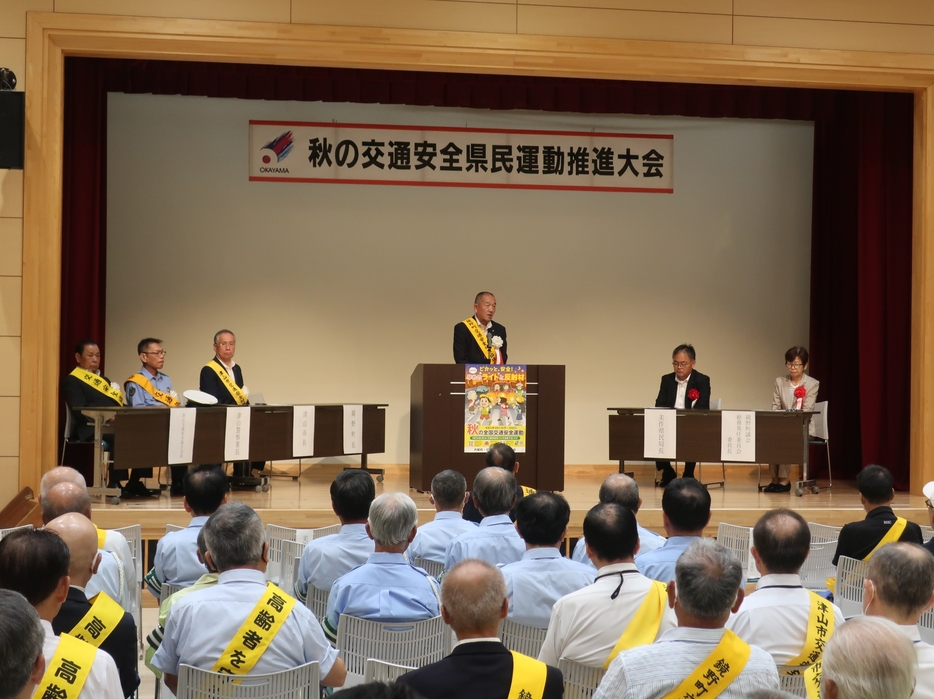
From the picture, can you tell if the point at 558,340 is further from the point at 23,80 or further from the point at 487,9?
the point at 23,80

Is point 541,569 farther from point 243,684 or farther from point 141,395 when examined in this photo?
point 141,395

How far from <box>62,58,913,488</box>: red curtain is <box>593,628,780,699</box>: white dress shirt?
731 cm

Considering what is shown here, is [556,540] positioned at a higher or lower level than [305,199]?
lower

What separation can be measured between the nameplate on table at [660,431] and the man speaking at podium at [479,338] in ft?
3.87

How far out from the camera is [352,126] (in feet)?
31.7

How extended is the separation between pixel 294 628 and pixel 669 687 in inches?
37.9

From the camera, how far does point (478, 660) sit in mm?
2197

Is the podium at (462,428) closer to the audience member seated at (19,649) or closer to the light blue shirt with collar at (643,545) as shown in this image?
the light blue shirt with collar at (643,545)

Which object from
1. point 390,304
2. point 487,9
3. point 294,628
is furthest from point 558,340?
point 294,628

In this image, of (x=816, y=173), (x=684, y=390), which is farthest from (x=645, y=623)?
(x=816, y=173)

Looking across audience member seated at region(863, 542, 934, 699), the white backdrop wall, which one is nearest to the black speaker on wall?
the white backdrop wall

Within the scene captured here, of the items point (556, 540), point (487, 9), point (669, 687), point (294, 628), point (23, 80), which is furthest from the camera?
point (487, 9)

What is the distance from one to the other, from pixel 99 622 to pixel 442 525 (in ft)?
5.96

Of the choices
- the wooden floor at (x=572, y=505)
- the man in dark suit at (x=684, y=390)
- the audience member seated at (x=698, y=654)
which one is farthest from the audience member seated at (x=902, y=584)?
the man in dark suit at (x=684, y=390)
